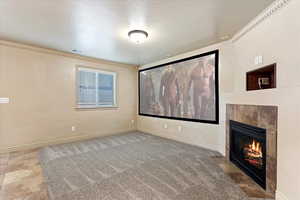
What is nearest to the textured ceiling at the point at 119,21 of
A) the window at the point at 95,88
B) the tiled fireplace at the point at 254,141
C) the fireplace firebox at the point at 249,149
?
the window at the point at 95,88

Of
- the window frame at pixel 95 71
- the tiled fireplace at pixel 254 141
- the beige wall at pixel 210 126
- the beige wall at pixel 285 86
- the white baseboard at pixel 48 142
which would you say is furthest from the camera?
the window frame at pixel 95 71

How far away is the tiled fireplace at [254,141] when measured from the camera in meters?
1.75

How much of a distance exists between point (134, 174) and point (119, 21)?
2.49m

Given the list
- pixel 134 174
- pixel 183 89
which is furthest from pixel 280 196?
pixel 183 89

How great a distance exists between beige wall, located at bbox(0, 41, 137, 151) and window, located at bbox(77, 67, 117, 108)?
0.20 meters

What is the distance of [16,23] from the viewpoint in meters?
2.39

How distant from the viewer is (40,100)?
356 centimetres

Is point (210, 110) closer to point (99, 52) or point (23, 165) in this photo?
point (99, 52)

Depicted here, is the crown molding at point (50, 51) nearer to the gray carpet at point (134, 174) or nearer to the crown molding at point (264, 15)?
the gray carpet at point (134, 174)

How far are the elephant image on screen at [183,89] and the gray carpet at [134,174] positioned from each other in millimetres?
998

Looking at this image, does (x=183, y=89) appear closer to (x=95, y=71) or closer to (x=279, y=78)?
(x=279, y=78)

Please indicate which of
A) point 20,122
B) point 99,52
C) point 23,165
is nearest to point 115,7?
point 99,52

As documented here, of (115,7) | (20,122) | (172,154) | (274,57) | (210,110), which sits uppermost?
(115,7)

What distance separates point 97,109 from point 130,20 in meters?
3.10
